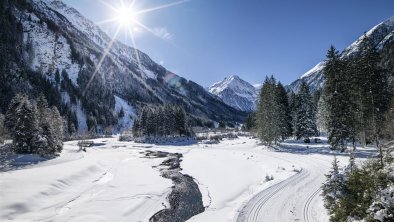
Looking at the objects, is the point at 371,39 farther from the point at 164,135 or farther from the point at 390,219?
the point at 164,135

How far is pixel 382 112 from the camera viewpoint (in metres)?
49.8

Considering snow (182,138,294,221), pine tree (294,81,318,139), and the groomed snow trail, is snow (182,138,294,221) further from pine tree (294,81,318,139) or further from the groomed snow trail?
pine tree (294,81,318,139)

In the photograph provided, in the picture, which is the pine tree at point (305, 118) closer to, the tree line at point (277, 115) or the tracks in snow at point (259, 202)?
the tree line at point (277, 115)

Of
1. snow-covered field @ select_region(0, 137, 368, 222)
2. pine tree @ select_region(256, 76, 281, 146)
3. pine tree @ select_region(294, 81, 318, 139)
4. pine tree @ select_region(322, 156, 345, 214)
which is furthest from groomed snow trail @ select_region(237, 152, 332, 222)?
pine tree @ select_region(294, 81, 318, 139)

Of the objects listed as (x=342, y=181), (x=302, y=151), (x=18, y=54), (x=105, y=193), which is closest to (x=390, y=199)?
(x=342, y=181)

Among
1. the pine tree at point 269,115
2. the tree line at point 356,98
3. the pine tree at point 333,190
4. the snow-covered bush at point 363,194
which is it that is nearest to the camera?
the snow-covered bush at point 363,194

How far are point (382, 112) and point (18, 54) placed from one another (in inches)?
8100

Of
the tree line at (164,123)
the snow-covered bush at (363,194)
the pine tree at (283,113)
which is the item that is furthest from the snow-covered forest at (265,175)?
the tree line at (164,123)

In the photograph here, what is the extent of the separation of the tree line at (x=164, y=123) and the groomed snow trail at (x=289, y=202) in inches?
3414

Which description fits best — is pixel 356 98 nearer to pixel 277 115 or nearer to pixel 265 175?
pixel 277 115

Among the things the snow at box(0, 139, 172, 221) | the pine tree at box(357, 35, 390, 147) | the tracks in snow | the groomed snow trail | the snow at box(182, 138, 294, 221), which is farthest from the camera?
the pine tree at box(357, 35, 390, 147)

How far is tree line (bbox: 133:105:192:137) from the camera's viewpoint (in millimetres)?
119062

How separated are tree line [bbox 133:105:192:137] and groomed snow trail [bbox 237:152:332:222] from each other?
86725 mm

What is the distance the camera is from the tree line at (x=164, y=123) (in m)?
119
